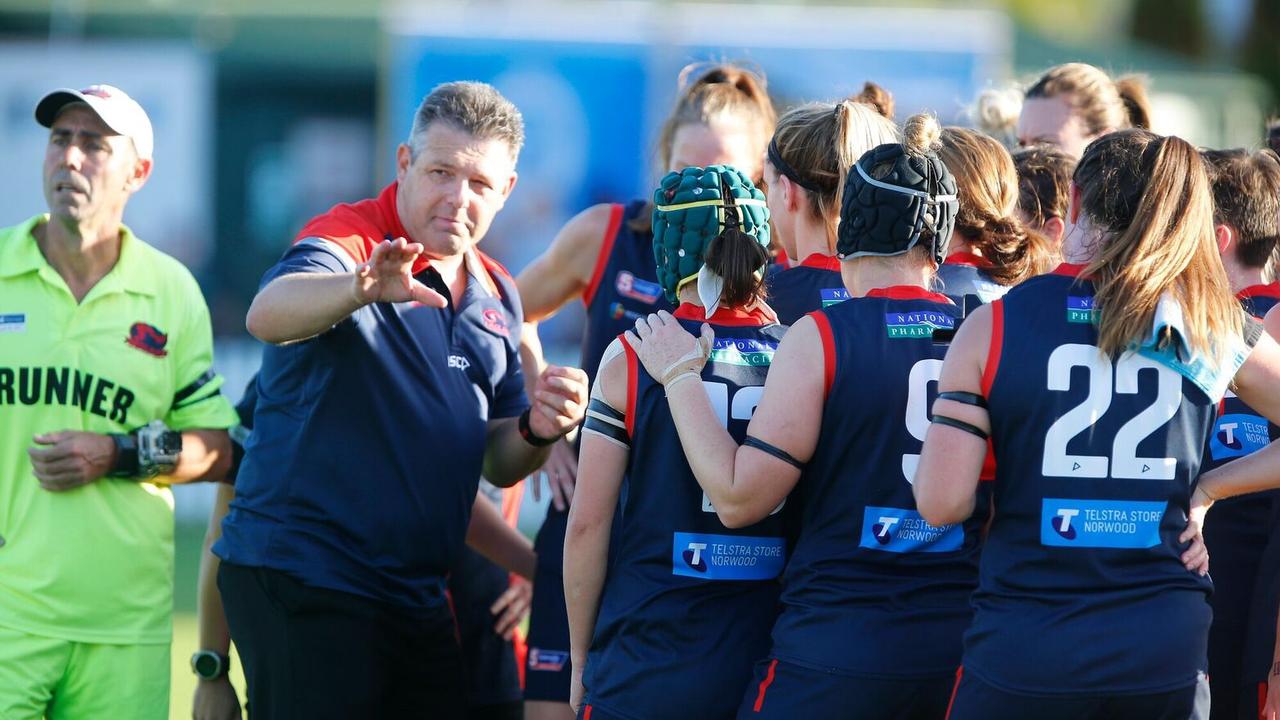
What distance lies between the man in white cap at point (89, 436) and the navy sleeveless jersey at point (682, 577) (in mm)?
1742

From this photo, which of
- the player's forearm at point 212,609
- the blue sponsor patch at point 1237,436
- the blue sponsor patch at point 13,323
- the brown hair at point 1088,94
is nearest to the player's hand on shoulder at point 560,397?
the player's forearm at point 212,609

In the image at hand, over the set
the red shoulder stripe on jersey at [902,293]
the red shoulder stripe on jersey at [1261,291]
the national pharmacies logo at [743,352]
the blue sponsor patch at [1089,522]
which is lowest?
the blue sponsor patch at [1089,522]

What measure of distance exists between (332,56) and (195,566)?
8210 mm

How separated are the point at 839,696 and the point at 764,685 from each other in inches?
6.7

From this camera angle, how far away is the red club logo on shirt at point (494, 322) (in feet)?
14.3

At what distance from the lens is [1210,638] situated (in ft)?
13.5

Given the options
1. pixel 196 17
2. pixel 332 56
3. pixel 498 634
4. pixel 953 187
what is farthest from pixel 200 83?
pixel 953 187

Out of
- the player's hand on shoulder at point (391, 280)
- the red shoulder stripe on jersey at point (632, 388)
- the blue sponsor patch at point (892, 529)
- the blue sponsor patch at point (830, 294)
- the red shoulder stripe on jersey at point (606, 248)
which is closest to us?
the blue sponsor patch at point (892, 529)

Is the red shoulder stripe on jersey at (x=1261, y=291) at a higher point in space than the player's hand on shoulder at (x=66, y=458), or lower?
higher

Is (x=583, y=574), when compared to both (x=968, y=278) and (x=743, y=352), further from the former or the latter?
(x=968, y=278)

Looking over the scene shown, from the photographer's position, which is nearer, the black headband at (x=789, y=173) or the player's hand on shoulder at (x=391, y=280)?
the player's hand on shoulder at (x=391, y=280)

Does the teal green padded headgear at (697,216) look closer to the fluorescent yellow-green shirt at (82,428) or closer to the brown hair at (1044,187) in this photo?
the brown hair at (1044,187)

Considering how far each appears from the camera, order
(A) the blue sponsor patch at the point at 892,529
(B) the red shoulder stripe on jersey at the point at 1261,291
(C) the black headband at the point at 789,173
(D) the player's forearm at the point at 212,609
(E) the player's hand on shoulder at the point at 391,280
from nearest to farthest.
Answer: (A) the blue sponsor patch at the point at 892,529 < (E) the player's hand on shoulder at the point at 391,280 < (C) the black headband at the point at 789,173 < (B) the red shoulder stripe on jersey at the point at 1261,291 < (D) the player's forearm at the point at 212,609

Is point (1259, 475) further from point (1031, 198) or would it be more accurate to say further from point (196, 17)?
point (196, 17)
